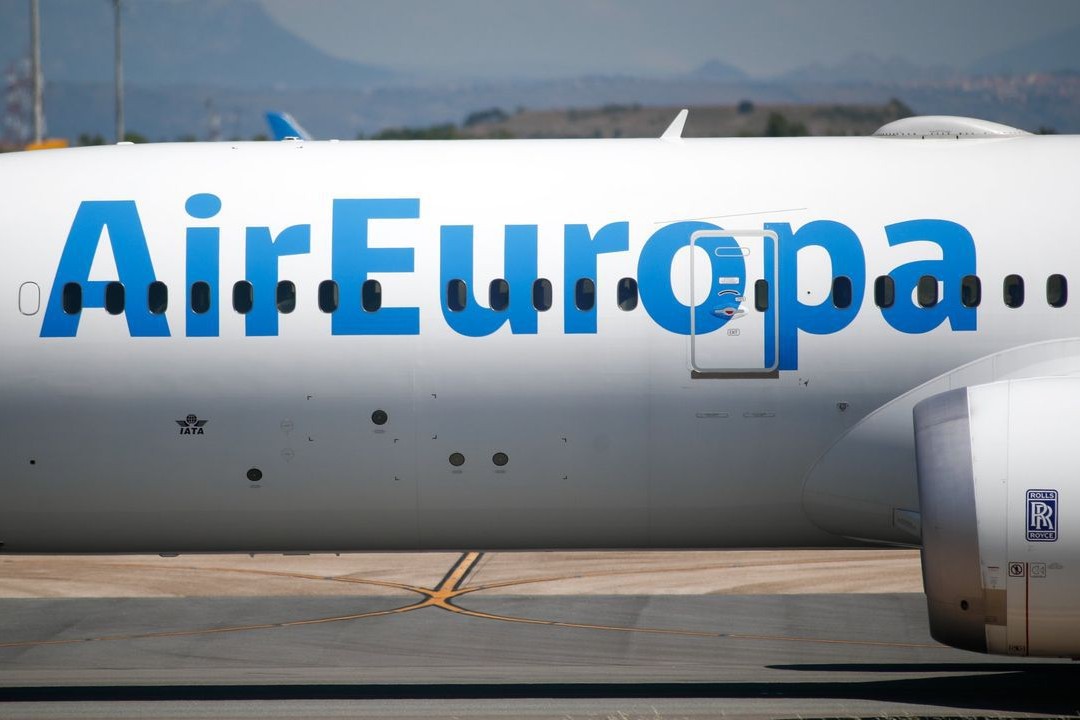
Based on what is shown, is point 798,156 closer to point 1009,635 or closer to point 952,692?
point 1009,635

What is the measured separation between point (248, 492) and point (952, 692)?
9229 millimetres

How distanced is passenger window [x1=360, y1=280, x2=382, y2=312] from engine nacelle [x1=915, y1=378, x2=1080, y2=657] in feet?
20.1

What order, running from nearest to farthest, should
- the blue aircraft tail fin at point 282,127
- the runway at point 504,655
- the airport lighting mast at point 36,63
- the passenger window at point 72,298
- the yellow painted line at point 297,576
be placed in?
the passenger window at point 72,298 → the runway at point 504,655 → the blue aircraft tail fin at point 282,127 → the yellow painted line at point 297,576 → the airport lighting mast at point 36,63

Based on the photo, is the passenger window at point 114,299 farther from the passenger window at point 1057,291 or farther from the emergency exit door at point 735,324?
the passenger window at point 1057,291

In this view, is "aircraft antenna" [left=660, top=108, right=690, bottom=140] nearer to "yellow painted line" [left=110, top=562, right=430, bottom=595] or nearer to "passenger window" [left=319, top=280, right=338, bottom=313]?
"passenger window" [left=319, top=280, right=338, bottom=313]

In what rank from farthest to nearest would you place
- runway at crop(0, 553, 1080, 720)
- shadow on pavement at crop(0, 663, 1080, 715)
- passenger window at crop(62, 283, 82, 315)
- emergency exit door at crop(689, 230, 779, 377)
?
shadow on pavement at crop(0, 663, 1080, 715)
runway at crop(0, 553, 1080, 720)
passenger window at crop(62, 283, 82, 315)
emergency exit door at crop(689, 230, 779, 377)

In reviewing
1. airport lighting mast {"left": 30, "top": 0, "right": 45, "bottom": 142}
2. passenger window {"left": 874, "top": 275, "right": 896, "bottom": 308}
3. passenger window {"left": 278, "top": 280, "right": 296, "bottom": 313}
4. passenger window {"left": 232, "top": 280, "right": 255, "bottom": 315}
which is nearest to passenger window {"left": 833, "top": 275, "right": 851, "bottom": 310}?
passenger window {"left": 874, "top": 275, "right": 896, "bottom": 308}

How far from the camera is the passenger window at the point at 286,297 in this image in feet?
53.9

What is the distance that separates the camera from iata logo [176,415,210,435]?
54.1ft

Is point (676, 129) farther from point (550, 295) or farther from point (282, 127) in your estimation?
point (282, 127)

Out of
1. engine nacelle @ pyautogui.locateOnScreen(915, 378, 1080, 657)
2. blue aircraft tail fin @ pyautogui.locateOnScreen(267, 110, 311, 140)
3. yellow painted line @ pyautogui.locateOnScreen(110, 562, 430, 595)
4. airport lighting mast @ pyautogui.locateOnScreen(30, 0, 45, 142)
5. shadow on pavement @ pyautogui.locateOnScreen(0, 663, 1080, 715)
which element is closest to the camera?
engine nacelle @ pyautogui.locateOnScreen(915, 378, 1080, 657)

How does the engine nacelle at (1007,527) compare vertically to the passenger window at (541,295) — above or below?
below

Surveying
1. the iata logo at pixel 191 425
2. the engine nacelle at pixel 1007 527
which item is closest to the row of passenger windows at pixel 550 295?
the iata logo at pixel 191 425

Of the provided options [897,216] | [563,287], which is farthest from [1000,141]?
[563,287]
